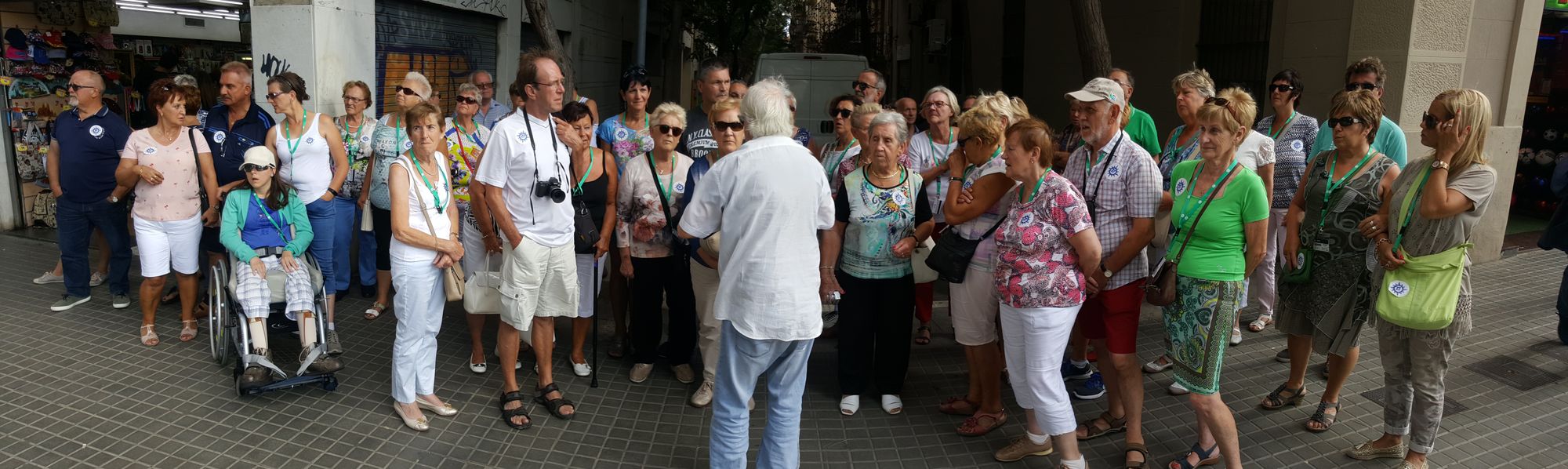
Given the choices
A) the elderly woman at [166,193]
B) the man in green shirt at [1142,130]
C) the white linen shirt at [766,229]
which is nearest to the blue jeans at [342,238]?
the elderly woman at [166,193]

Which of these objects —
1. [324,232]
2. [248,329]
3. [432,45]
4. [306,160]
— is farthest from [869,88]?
[432,45]

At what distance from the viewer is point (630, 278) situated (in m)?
4.96

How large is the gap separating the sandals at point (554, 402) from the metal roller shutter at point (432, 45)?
527cm

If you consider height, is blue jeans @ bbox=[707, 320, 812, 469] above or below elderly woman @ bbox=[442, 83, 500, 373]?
below

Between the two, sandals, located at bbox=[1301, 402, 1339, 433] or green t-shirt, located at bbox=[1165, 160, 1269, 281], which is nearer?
green t-shirt, located at bbox=[1165, 160, 1269, 281]

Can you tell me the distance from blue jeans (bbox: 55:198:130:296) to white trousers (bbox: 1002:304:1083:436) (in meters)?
5.78

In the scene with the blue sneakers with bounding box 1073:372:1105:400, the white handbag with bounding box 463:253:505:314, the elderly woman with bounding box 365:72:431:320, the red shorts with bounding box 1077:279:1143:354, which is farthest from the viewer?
the elderly woman with bounding box 365:72:431:320

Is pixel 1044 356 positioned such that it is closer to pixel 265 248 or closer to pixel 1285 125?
pixel 1285 125

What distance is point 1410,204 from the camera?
380 centimetres

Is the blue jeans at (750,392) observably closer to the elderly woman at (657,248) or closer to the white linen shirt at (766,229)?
the white linen shirt at (766,229)

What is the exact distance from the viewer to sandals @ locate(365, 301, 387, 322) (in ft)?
19.8

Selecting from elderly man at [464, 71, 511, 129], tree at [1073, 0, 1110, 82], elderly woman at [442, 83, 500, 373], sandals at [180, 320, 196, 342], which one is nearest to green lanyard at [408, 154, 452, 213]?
elderly woman at [442, 83, 500, 373]

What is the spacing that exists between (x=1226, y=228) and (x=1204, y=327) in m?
0.40

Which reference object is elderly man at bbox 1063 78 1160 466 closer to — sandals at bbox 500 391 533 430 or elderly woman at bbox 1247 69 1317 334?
elderly woman at bbox 1247 69 1317 334
